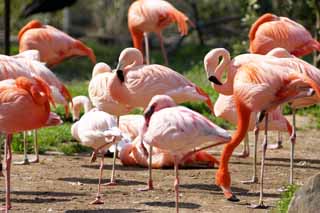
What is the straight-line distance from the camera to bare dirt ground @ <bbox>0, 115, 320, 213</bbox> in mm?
6832

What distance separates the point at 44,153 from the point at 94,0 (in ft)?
46.6

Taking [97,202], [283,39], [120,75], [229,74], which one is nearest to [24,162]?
[120,75]

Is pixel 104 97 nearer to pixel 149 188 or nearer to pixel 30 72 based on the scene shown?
pixel 30 72

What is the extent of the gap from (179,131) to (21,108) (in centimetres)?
111

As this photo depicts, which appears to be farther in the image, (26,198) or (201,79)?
(201,79)

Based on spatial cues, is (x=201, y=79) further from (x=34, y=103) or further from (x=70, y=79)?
(x=34, y=103)

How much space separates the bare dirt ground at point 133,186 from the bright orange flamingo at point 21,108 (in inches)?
21.3

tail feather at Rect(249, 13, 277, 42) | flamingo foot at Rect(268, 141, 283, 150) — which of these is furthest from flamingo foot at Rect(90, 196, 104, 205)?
tail feather at Rect(249, 13, 277, 42)

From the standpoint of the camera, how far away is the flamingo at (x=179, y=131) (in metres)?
6.45

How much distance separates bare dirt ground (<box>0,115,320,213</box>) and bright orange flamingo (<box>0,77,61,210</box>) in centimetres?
54

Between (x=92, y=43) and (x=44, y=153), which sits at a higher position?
(x=92, y=43)

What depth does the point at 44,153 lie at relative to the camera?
30.2 ft

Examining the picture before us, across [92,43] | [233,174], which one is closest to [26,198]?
[233,174]

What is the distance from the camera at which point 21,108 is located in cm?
673
